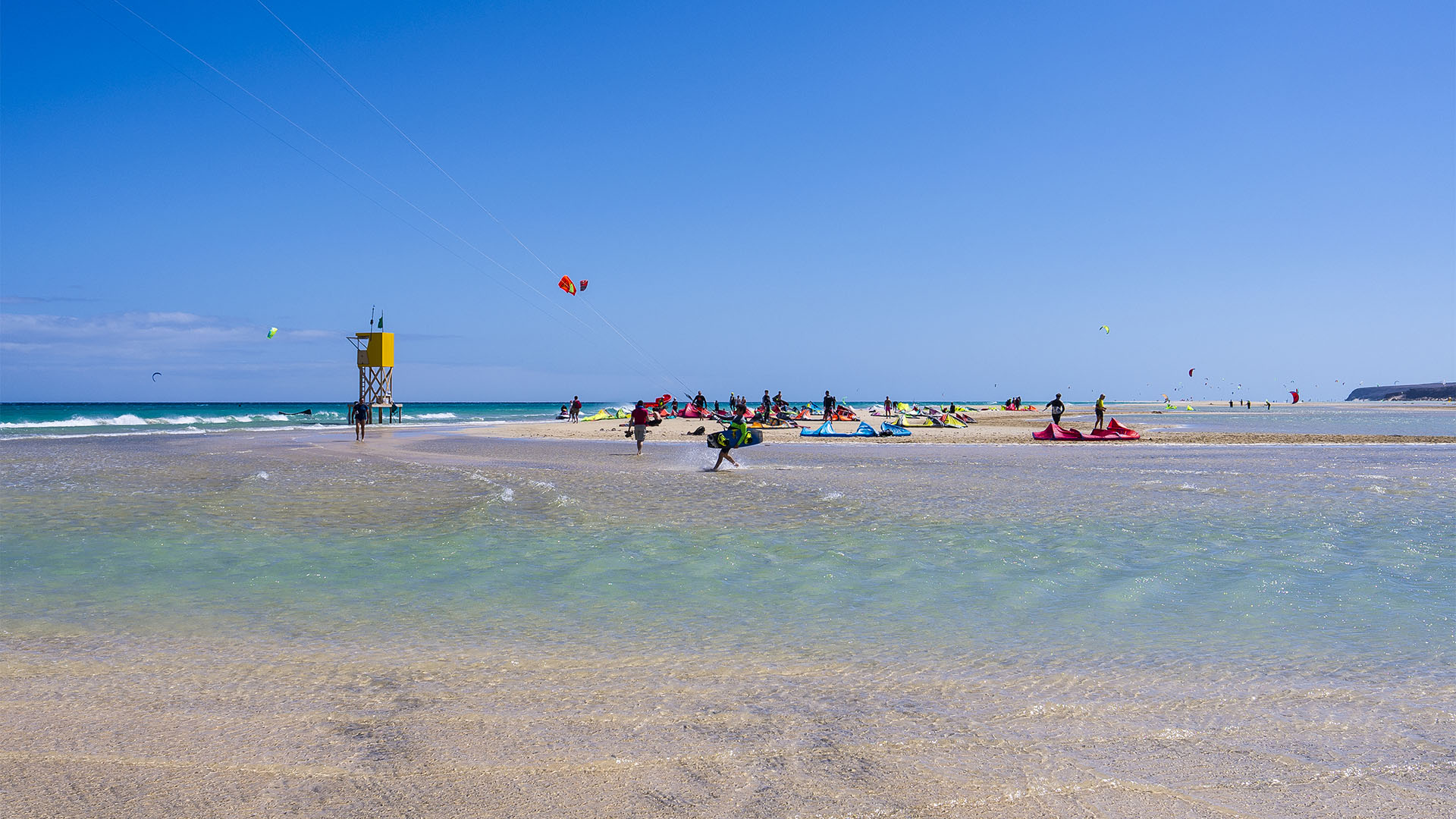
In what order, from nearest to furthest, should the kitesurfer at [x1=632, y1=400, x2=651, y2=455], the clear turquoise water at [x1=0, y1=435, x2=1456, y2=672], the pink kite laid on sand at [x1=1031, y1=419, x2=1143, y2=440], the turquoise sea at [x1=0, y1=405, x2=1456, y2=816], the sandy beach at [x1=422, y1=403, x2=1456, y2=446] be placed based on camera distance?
1. the turquoise sea at [x1=0, y1=405, x2=1456, y2=816]
2. the clear turquoise water at [x1=0, y1=435, x2=1456, y2=672]
3. the kitesurfer at [x1=632, y1=400, x2=651, y2=455]
4. the pink kite laid on sand at [x1=1031, y1=419, x2=1143, y2=440]
5. the sandy beach at [x1=422, y1=403, x2=1456, y2=446]

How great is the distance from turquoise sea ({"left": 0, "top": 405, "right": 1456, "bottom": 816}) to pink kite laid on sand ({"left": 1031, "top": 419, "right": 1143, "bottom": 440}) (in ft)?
60.0

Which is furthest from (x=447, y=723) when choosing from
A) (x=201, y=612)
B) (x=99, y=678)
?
(x=201, y=612)

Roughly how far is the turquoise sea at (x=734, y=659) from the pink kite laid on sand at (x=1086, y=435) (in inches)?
720

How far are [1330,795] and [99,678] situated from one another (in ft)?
19.4

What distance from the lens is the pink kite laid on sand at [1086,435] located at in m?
31.0

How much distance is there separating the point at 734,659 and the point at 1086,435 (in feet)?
97.7

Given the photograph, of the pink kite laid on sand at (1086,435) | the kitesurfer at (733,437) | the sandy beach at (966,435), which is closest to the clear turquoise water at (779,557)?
the kitesurfer at (733,437)

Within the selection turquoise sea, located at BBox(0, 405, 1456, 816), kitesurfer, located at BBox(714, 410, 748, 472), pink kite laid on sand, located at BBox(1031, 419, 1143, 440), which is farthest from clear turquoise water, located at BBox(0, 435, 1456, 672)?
pink kite laid on sand, located at BBox(1031, 419, 1143, 440)

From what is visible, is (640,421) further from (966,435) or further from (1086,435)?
(1086,435)

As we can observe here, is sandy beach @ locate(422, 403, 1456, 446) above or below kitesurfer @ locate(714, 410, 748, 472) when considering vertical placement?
below

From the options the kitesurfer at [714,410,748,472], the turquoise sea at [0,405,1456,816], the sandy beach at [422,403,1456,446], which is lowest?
the turquoise sea at [0,405,1456,816]

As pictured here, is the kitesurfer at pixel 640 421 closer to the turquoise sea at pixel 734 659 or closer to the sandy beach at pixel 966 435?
the sandy beach at pixel 966 435

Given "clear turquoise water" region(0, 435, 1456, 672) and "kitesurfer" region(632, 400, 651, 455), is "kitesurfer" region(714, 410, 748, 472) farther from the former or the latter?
"kitesurfer" region(632, 400, 651, 455)

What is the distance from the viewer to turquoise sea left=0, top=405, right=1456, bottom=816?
3414mm
